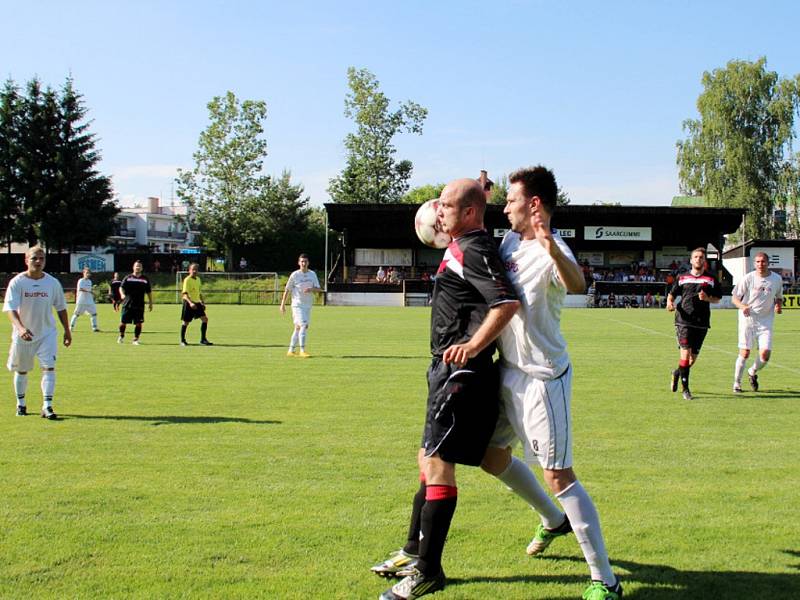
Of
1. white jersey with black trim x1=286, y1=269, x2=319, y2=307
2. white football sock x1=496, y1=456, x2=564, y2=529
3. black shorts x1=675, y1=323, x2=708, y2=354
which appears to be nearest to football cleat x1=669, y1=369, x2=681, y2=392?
black shorts x1=675, y1=323, x2=708, y2=354

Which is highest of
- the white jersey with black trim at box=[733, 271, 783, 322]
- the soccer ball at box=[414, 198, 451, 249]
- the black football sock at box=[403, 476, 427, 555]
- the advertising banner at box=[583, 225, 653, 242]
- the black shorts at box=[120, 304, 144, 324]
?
the advertising banner at box=[583, 225, 653, 242]

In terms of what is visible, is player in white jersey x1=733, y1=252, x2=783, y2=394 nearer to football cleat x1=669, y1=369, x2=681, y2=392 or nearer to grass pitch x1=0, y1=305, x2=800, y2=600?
grass pitch x1=0, y1=305, x2=800, y2=600

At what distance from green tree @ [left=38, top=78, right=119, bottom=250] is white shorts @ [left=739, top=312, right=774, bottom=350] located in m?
55.2

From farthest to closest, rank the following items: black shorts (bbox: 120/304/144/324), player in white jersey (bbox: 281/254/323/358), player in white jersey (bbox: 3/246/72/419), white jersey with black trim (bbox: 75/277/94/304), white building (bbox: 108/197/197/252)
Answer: white building (bbox: 108/197/197/252) < white jersey with black trim (bbox: 75/277/94/304) < black shorts (bbox: 120/304/144/324) < player in white jersey (bbox: 281/254/323/358) < player in white jersey (bbox: 3/246/72/419)

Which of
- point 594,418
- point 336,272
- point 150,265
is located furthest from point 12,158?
point 594,418

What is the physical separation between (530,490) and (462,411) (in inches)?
34.2

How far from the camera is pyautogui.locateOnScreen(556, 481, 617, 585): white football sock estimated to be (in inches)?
159

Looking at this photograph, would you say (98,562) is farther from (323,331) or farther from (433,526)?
(323,331)

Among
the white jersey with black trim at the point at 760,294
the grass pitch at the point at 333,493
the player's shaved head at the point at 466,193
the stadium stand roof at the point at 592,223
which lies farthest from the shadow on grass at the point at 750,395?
the stadium stand roof at the point at 592,223

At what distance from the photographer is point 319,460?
282 inches

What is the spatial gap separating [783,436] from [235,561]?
632 cm

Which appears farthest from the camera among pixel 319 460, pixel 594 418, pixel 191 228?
pixel 191 228

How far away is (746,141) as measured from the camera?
200ft

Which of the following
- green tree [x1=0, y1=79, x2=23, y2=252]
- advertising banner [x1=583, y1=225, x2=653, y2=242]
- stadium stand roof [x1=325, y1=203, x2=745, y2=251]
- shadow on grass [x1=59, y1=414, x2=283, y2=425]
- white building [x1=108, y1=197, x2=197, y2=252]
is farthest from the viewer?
white building [x1=108, y1=197, x2=197, y2=252]
